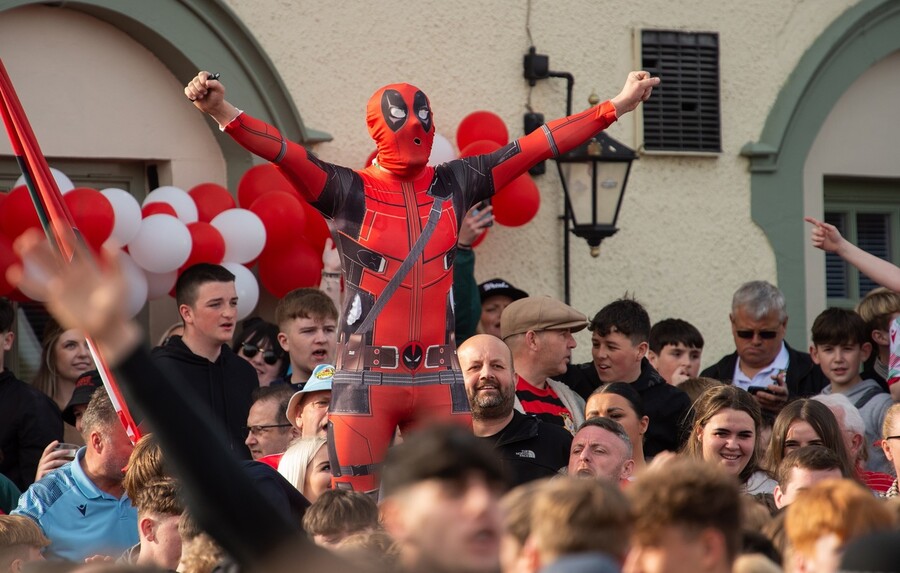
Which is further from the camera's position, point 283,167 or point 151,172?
point 151,172

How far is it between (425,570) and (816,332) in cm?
493

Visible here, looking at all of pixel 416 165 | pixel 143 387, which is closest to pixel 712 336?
pixel 416 165

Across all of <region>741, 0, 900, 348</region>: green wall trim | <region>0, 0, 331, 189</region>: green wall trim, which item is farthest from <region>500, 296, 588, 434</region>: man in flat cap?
<region>741, 0, 900, 348</region>: green wall trim

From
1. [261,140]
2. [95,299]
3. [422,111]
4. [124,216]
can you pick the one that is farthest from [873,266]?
[95,299]

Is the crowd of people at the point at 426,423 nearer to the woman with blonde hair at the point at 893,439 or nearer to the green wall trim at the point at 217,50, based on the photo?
the woman with blonde hair at the point at 893,439

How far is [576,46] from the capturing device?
8.95 m

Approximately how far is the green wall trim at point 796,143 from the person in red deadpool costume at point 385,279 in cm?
441

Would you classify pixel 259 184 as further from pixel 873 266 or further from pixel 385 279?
pixel 873 266

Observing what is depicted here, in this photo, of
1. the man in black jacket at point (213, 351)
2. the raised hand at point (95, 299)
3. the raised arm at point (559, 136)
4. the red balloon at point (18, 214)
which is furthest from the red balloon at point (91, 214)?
the raised hand at point (95, 299)

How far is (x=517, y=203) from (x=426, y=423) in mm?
4093

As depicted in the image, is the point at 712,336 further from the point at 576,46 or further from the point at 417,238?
the point at 417,238

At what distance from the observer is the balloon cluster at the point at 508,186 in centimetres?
812

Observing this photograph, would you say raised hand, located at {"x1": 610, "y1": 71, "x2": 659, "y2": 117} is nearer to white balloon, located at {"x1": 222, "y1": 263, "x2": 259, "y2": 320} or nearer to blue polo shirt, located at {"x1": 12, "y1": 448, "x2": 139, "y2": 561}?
blue polo shirt, located at {"x1": 12, "y1": 448, "x2": 139, "y2": 561}

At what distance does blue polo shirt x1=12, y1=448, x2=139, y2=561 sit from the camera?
17.6 ft
